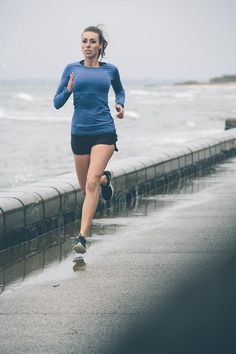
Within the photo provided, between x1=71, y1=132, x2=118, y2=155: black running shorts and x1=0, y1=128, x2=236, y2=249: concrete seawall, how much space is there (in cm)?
73

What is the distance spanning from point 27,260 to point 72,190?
205cm

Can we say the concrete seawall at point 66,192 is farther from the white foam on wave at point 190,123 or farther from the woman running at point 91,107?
the white foam on wave at point 190,123

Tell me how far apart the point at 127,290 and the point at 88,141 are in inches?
77.6

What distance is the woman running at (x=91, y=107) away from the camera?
780cm

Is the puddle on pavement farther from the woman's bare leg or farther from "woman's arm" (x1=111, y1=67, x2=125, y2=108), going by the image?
"woman's arm" (x1=111, y1=67, x2=125, y2=108)

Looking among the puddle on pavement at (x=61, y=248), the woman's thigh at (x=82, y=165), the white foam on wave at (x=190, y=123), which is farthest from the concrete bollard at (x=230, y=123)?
the white foam on wave at (x=190, y=123)

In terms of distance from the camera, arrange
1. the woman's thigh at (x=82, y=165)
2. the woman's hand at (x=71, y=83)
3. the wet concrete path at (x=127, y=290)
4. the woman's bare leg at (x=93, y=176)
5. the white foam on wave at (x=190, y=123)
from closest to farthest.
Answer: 1. the wet concrete path at (x=127, y=290)
2. the woman's hand at (x=71, y=83)
3. the woman's bare leg at (x=93, y=176)
4. the woman's thigh at (x=82, y=165)
5. the white foam on wave at (x=190, y=123)

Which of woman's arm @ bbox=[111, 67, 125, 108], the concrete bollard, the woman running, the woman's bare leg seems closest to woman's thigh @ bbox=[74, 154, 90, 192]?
the woman running

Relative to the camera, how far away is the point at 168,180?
43.7 feet

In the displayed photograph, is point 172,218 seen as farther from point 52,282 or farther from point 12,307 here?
point 12,307

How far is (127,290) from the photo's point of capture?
631cm

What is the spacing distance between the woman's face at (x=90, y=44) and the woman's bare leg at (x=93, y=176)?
0.75 m

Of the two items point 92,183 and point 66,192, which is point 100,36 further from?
point 66,192

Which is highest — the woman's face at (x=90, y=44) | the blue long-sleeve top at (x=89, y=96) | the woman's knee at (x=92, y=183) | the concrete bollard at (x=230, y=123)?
the woman's face at (x=90, y=44)
